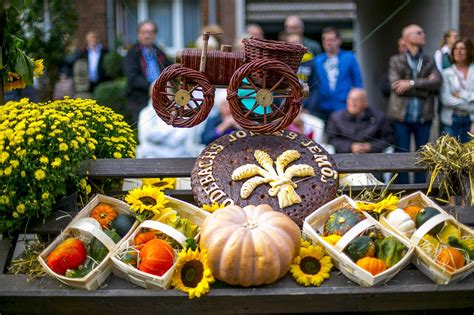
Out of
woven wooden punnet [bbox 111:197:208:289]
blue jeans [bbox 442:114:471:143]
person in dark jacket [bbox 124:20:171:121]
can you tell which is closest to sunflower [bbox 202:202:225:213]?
woven wooden punnet [bbox 111:197:208:289]

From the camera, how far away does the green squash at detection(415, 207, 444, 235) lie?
3701mm

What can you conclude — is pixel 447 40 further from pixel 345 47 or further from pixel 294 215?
pixel 345 47

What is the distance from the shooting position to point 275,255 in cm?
338

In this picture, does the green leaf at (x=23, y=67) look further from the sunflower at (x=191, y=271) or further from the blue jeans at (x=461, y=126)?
the blue jeans at (x=461, y=126)

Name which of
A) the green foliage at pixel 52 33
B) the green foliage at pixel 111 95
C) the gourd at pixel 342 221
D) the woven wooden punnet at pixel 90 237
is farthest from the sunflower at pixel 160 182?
the green foliage at pixel 111 95

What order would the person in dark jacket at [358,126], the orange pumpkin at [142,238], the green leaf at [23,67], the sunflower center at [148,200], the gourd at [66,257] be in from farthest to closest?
the person in dark jacket at [358,126] → the green leaf at [23,67] → the sunflower center at [148,200] → the orange pumpkin at [142,238] → the gourd at [66,257]

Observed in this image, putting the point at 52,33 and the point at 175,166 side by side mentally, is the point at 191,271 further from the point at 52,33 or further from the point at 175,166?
the point at 52,33

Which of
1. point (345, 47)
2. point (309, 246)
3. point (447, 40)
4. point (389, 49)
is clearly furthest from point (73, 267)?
point (345, 47)

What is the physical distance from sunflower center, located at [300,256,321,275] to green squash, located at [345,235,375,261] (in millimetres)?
152

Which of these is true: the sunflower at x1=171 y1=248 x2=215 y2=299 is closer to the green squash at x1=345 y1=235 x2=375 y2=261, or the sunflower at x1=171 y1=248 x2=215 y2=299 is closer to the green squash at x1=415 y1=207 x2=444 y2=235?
the green squash at x1=345 y1=235 x2=375 y2=261

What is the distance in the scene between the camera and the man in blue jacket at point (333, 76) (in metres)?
7.47

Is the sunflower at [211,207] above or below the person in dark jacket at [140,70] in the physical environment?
below

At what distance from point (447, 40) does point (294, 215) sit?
4.75m

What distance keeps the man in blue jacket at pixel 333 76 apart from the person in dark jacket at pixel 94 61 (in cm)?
469
